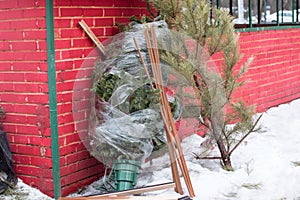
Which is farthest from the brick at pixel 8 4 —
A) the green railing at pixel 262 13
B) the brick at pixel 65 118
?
the green railing at pixel 262 13

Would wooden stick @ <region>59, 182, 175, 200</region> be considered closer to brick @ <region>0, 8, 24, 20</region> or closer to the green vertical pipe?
the green vertical pipe

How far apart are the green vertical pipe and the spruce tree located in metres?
0.97

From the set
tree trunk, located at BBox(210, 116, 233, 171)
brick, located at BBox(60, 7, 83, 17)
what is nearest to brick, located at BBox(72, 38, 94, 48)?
brick, located at BBox(60, 7, 83, 17)

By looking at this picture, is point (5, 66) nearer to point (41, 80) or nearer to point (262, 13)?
point (41, 80)

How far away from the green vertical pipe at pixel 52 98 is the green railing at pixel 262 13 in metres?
2.96

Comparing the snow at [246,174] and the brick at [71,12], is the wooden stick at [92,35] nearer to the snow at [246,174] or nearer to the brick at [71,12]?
the brick at [71,12]

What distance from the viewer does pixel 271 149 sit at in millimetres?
5762

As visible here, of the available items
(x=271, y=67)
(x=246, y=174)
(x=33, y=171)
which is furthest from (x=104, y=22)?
(x=271, y=67)

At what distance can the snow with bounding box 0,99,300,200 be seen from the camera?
4.42 meters

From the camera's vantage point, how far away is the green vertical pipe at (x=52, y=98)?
13.5ft

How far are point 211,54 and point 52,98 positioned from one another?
1.53m

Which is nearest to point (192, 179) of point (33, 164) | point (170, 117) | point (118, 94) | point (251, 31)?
point (170, 117)

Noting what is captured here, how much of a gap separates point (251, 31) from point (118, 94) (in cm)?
373

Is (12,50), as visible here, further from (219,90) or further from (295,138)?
(295,138)
